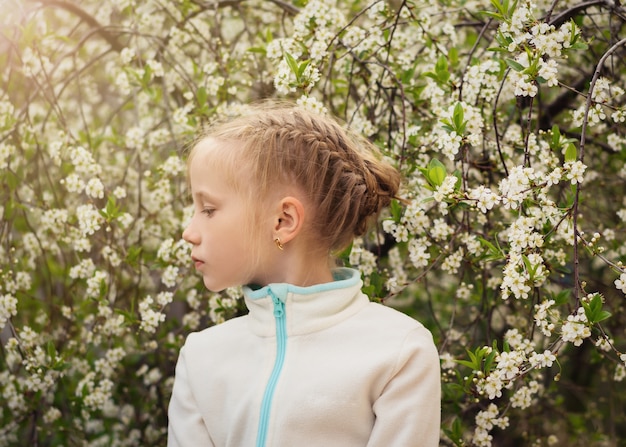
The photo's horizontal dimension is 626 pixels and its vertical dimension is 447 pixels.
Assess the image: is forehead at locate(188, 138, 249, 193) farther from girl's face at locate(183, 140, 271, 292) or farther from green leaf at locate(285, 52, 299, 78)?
green leaf at locate(285, 52, 299, 78)

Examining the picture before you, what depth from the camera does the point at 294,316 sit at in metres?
1.33

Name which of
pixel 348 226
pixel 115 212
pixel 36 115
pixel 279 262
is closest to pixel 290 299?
pixel 279 262

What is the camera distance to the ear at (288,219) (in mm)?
1327

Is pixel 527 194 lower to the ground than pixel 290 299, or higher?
higher

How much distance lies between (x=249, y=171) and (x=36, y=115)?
5.44 feet

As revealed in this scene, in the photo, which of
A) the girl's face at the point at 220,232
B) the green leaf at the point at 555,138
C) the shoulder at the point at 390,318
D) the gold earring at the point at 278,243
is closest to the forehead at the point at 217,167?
the girl's face at the point at 220,232

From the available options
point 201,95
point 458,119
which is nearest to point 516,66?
point 458,119

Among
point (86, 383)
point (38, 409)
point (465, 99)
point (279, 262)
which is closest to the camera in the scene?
point (279, 262)

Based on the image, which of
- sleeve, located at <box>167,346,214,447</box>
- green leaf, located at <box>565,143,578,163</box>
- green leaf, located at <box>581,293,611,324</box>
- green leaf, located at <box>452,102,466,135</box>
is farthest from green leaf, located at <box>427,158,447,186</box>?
sleeve, located at <box>167,346,214,447</box>

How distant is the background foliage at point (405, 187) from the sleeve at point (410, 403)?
0.14 m

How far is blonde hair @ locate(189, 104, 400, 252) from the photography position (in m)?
1.34

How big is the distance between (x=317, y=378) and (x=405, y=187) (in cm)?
63

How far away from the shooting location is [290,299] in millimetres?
1321

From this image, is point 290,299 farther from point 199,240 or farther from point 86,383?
point 86,383
